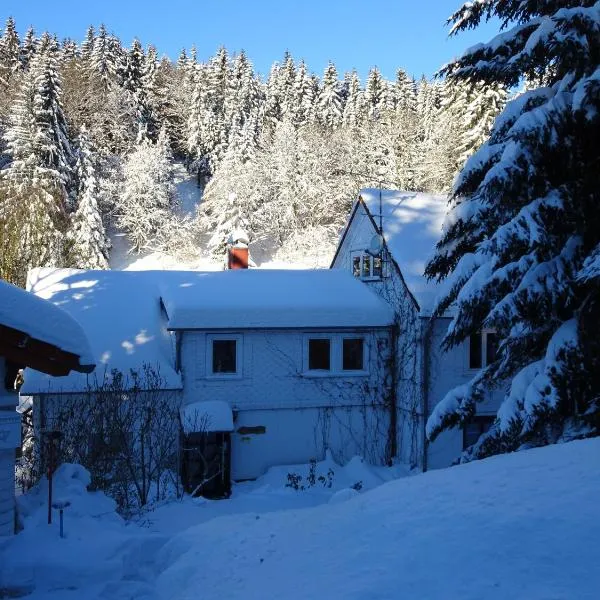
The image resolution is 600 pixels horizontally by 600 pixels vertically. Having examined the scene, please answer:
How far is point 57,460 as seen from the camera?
12211mm

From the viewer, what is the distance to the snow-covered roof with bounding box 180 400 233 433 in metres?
16.3

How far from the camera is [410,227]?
66.1 ft

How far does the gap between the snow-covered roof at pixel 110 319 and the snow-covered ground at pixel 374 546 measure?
8116 millimetres

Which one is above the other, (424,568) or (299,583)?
(424,568)

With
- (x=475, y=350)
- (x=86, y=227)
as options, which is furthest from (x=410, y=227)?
(x=86, y=227)

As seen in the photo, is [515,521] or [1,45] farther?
[1,45]

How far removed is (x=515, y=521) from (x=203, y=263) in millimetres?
43649

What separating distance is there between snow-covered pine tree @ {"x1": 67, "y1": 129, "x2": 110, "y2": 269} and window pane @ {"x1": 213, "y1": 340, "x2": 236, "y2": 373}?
75.7 ft

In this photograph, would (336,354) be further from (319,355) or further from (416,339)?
(416,339)

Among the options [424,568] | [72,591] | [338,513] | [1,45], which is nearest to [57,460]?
[72,591]

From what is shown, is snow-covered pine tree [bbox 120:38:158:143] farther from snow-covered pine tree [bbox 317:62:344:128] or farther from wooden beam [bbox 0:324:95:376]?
wooden beam [bbox 0:324:95:376]

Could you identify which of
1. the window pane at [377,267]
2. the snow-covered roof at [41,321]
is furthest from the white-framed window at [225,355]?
the snow-covered roof at [41,321]

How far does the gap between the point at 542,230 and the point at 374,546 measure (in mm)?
Result: 5451

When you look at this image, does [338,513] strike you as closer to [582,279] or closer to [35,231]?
[582,279]
